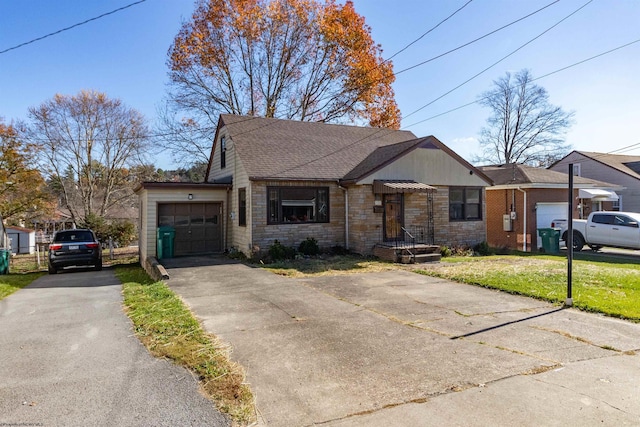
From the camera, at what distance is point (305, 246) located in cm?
1388

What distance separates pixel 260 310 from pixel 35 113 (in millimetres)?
27661

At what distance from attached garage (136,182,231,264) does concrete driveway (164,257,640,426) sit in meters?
7.68

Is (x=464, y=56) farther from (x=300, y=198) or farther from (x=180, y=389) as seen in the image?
(x=180, y=389)

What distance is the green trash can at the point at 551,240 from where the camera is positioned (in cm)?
1695

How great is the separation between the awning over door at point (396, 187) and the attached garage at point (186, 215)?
20.0 ft

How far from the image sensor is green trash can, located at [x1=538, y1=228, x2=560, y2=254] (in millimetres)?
16953

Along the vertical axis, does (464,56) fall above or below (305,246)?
above

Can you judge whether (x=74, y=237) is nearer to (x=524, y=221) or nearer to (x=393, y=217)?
(x=393, y=217)

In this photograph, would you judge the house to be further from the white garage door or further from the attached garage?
the white garage door

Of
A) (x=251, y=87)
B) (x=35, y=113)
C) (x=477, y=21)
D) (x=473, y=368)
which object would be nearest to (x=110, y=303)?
(x=473, y=368)

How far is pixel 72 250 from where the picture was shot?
1443 cm

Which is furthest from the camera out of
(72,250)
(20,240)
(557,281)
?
(20,240)

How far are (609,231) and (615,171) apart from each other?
14869mm

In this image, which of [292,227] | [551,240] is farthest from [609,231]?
[292,227]
